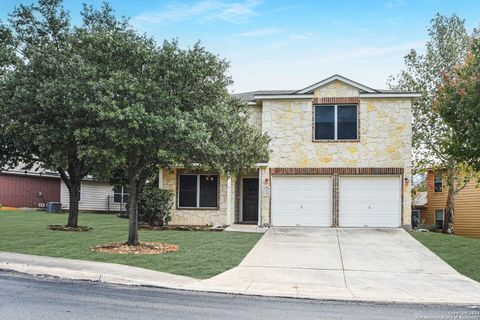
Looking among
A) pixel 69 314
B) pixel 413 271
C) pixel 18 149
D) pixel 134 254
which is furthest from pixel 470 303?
pixel 18 149

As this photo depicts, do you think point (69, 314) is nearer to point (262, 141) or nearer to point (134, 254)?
point (134, 254)

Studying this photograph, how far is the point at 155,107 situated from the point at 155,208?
922 centimetres

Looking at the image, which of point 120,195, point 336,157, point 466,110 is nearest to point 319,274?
point 466,110

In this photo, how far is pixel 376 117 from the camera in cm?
2180

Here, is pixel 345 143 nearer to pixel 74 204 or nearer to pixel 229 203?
pixel 229 203

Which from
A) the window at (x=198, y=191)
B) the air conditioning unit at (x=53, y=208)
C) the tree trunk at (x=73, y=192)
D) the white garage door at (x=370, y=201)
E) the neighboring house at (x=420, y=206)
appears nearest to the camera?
the tree trunk at (x=73, y=192)

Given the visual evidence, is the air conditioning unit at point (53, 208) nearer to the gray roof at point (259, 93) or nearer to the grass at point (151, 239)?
the grass at point (151, 239)

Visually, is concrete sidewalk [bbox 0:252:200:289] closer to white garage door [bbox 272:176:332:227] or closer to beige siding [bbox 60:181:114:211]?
white garage door [bbox 272:176:332:227]

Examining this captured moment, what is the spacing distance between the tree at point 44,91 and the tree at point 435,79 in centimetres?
1664

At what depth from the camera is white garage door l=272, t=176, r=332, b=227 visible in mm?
21969

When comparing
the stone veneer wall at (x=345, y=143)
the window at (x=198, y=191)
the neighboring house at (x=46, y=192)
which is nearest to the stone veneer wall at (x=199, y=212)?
the window at (x=198, y=191)

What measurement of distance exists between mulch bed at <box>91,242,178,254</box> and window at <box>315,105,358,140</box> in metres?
9.47

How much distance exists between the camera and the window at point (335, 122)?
22016 mm

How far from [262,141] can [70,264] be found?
26.2 ft
